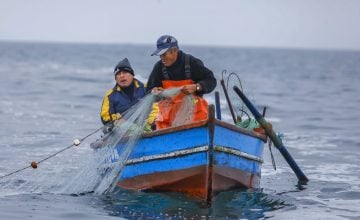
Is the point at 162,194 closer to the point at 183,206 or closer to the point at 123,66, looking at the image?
the point at 183,206

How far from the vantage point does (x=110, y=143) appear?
10438 millimetres

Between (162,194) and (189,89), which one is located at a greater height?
(189,89)

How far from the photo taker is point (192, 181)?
9.91 meters

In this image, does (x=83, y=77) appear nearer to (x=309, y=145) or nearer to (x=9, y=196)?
(x=309, y=145)

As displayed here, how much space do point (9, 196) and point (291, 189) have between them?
454 cm

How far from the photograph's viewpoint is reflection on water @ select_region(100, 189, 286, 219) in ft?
31.6

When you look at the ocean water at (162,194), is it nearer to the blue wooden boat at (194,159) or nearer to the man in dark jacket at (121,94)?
the blue wooden boat at (194,159)

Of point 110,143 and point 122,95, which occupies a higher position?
point 122,95

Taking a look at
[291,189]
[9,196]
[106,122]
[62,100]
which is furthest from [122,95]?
[62,100]

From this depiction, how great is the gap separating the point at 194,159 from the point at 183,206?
709 millimetres

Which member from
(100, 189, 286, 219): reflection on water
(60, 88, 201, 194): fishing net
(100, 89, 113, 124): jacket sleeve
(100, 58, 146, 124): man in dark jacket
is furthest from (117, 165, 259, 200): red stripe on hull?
(100, 58, 146, 124): man in dark jacket

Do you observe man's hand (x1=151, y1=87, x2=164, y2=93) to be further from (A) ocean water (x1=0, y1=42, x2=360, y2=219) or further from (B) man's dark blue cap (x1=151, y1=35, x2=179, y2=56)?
(A) ocean water (x1=0, y1=42, x2=360, y2=219)

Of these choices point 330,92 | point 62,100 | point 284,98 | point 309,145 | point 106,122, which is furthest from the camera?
point 330,92

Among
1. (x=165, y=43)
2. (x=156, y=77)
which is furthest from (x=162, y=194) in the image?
(x=165, y=43)
